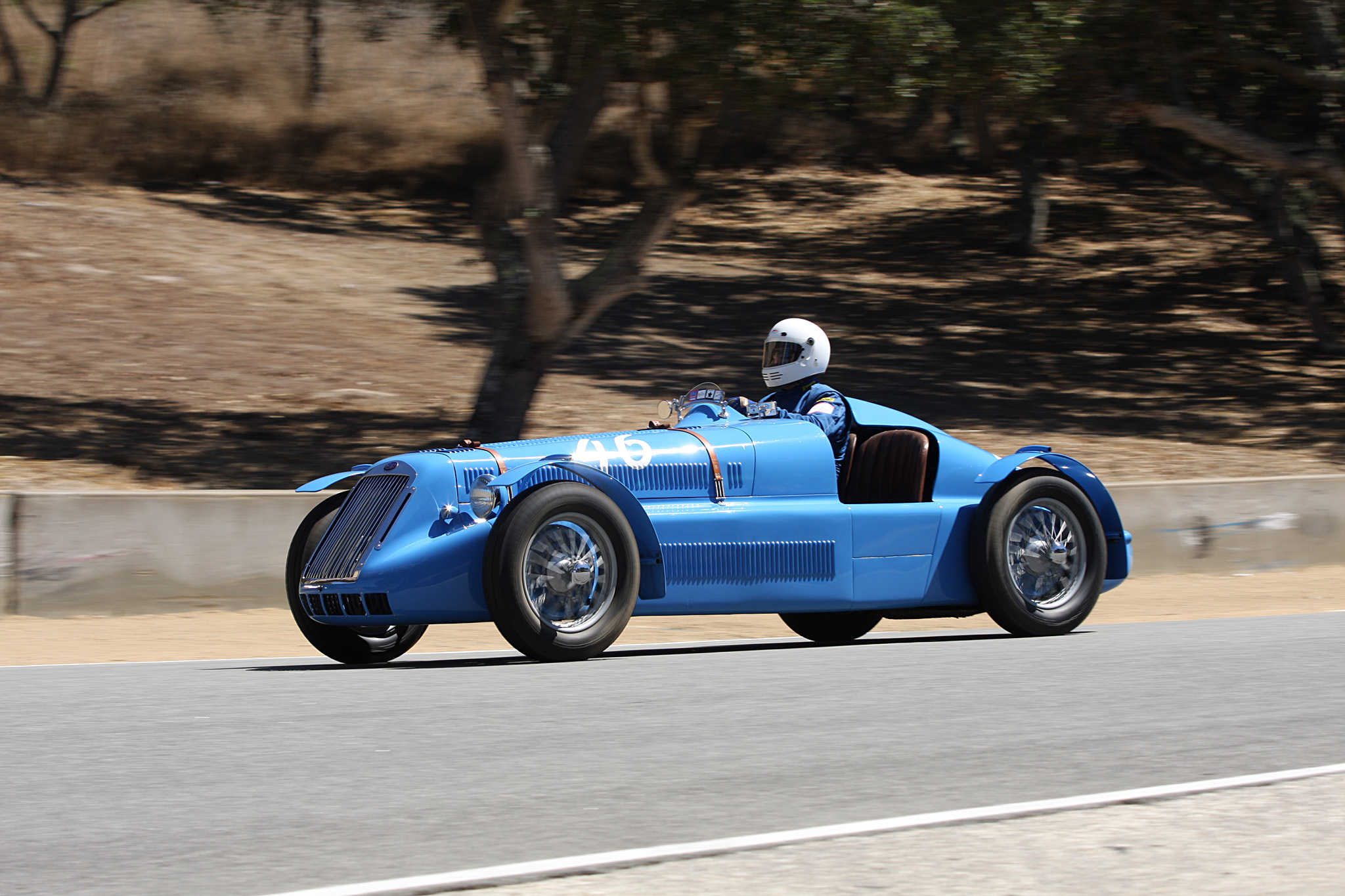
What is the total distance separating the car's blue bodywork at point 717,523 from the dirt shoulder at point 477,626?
193cm

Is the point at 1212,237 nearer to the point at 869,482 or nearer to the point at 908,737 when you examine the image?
the point at 869,482

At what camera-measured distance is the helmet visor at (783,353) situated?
9234 millimetres

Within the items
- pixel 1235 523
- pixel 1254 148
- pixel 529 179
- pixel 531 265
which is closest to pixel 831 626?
pixel 1235 523

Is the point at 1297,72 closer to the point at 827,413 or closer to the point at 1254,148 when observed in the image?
the point at 1254,148

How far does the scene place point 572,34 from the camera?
14734 millimetres

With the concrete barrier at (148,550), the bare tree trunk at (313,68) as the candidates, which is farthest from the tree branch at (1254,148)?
the bare tree trunk at (313,68)

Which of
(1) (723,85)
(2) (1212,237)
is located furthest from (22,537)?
(2) (1212,237)

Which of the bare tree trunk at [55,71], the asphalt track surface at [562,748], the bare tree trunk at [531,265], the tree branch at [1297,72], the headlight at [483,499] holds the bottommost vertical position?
the asphalt track surface at [562,748]

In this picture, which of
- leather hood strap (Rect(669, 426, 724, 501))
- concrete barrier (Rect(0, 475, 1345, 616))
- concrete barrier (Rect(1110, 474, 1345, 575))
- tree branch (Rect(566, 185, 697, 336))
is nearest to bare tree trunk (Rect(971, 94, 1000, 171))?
tree branch (Rect(566, 185, 697, 336))

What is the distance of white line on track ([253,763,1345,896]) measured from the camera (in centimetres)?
374

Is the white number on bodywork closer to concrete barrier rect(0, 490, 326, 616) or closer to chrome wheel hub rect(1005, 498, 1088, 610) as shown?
chrome wheel hub rect(1005, 498, 1088, 610)

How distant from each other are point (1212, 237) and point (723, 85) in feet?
73.2

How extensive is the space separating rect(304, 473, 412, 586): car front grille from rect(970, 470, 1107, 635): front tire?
3.06m

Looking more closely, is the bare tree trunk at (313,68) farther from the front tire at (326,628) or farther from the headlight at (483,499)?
the headlight at (483,499)
